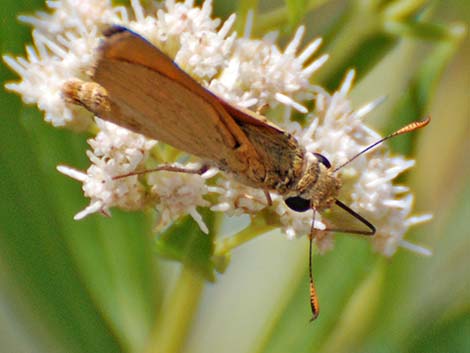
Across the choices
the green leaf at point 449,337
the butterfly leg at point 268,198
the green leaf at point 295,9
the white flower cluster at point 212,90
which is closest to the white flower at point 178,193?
the white flower cluster at point 212,90

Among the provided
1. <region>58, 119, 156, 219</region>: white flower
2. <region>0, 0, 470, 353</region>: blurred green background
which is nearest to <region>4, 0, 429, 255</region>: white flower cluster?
<region>58, 119, 156, 219</region>: white flower

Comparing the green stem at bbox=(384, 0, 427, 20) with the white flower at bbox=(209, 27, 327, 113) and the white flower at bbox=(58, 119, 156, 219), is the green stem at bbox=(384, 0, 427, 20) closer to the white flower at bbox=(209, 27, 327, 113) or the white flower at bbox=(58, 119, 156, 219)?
the white flower at bbox=(209, 27, 327, 113)

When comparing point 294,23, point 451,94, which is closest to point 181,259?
point 294,23

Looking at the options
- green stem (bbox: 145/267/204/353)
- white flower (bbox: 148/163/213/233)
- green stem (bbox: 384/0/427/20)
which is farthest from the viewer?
green stem (bbox: 384/0/427/20)

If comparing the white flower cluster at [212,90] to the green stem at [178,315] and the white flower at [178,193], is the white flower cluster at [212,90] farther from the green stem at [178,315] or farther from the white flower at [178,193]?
the green stem at [178,315]

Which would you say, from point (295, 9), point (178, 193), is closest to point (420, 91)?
point (295, 9)

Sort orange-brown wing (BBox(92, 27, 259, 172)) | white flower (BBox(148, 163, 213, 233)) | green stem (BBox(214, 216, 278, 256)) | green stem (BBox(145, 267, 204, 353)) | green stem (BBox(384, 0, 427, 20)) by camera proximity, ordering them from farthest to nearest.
Answer: 1. green stem (BBox(384, 0, 427, 20))
2. green stem (BBox(145, 267, 204, 353))
3. green stem (BBox(214, 216, 278, 256))
4. white flower (BBox(148, 163, 213, 233))
5. orange-brown wing (BBox(92, 27, 259, 172))

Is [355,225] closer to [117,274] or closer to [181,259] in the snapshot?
[181,259]
